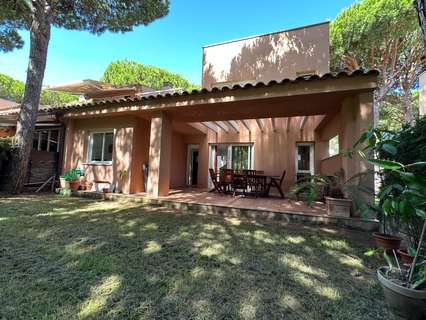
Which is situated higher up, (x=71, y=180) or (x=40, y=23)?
(x=40, y=23)

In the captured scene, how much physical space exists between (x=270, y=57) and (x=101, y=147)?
793 cm

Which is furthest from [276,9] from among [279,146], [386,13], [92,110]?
[92,110]

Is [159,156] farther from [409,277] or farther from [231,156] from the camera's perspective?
[409,277]

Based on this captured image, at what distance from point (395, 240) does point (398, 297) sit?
4.82 feet

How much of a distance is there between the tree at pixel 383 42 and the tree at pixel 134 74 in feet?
45.6

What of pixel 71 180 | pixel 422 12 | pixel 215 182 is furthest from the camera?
pixel 215 182

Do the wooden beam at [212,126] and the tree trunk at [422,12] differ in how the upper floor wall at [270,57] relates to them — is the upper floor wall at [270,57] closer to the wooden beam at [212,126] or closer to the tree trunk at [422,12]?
the wooden beam at [212,126]

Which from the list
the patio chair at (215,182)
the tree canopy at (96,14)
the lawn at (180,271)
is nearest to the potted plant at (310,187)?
the lawn at (180,271)

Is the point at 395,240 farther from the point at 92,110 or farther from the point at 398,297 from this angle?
the point at 92,110

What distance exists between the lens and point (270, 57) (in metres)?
8.83

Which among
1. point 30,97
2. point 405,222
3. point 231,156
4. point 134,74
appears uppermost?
point 134,74

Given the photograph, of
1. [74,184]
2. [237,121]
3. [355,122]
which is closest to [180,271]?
[355,122]

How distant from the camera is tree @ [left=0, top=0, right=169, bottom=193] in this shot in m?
6.76

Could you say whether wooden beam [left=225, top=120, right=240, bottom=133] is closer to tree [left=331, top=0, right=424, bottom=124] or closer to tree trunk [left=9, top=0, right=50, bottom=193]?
tree trunk [left=9, top=0, right=50, bottom=193]
